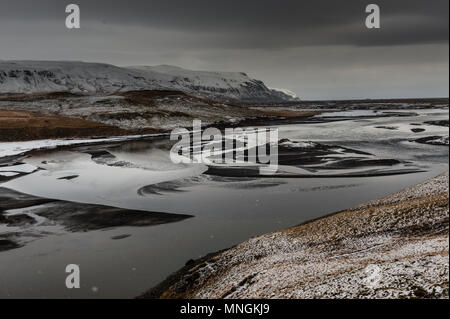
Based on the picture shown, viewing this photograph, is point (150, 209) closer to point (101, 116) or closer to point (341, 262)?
point (341, 262)

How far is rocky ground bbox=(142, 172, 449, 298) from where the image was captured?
40.8 feet

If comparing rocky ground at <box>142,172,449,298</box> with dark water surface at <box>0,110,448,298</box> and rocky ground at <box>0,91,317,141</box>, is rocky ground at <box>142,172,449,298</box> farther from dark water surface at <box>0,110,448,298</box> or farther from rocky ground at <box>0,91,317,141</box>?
rocky ground at <box>0,91,317,141</box>

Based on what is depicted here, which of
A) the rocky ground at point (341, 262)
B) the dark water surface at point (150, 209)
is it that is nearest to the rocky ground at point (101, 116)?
the dark water surface at point (150, 209)

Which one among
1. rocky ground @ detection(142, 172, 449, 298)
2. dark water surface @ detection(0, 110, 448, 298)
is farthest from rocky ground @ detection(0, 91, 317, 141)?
rocky ground @ detection(142, 172, 449, 298)

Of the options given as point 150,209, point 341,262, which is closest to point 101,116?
point 150,209

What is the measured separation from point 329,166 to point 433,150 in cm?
2134

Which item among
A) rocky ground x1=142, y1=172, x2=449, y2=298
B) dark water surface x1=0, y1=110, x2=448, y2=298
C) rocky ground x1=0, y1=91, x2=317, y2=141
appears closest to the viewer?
rocky ground x1=142, y1=172, x2=449, y2=298

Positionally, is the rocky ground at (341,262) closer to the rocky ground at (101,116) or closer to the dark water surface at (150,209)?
A: the dark water surface at (150,209)

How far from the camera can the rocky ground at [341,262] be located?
12438 millimetres

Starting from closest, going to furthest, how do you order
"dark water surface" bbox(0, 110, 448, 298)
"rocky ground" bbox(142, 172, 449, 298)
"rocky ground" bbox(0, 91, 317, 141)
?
"rocky ground" bbox(142, 172, 449, 298) → "dark water surface" bbox(0, 110, 448, 298) → "rocky ground" bbox(0, 91, 317, 141)

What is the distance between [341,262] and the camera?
15586 millimetres

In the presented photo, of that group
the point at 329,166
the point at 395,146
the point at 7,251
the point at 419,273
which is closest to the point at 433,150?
the point at 395,146

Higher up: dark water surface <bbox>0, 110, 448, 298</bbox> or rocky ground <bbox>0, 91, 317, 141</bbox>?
rocky ground <bbox>0, 91, 317, 141</bbox>

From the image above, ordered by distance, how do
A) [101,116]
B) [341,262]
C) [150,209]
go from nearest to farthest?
[341,262] → [150,209] → [101,116]
